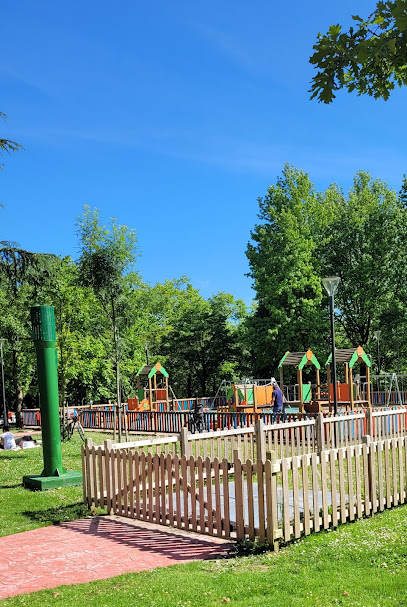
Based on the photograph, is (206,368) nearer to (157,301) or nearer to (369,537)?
(157,301)

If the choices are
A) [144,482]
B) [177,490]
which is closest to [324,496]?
[177,490]

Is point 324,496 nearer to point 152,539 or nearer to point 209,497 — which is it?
point 209,497

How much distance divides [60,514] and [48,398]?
3202 millimetres

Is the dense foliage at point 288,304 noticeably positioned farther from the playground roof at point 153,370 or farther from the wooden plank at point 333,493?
the wooden plank at point 333,493

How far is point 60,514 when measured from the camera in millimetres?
9938

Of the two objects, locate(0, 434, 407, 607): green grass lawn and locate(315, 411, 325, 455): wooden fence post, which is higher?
locate(315, 411, 325, 455): wooden fence post

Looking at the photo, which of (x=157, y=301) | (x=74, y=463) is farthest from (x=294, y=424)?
(x=157, y=301)

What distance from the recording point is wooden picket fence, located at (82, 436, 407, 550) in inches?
286

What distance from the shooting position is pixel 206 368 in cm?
5206

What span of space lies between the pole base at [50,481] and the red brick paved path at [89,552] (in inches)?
119

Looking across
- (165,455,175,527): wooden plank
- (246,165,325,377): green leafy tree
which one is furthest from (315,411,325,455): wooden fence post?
(246,165,325,377): green leafy tree

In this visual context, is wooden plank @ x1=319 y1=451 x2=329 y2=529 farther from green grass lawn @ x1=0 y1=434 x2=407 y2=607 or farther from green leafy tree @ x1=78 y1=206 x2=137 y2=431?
green leafy tree @ x1=78 y1=206 x2=137 y2=431

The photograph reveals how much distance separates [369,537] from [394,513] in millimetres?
1626

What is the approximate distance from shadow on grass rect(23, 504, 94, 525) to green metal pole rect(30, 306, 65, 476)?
2202mm
